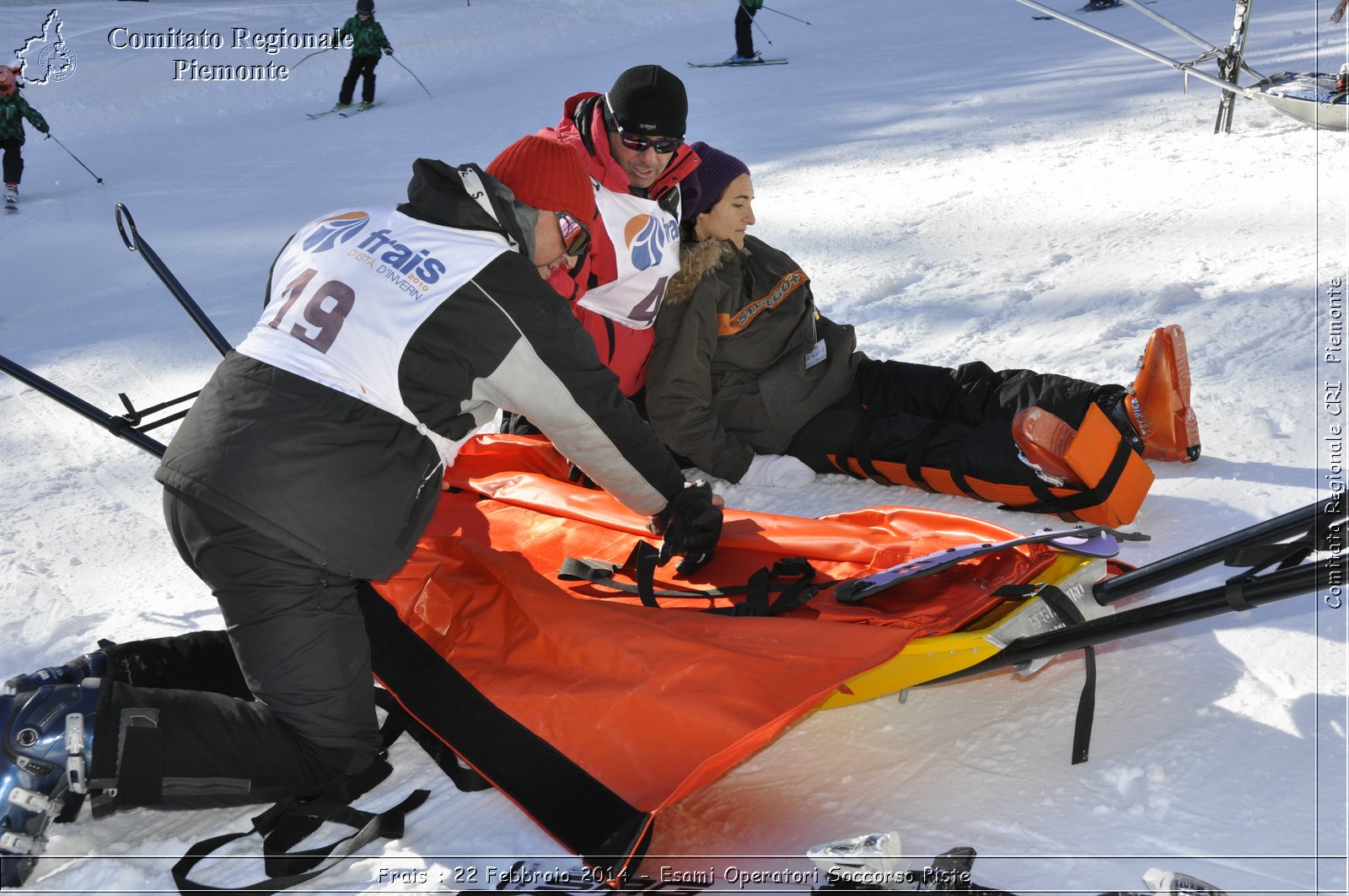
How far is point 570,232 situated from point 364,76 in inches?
396

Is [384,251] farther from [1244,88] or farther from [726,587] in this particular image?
[1244,88]

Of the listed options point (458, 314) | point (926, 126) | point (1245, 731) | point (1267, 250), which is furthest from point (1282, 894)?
point (926, 126)

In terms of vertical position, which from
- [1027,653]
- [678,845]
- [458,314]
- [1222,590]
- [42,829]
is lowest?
[678,845]

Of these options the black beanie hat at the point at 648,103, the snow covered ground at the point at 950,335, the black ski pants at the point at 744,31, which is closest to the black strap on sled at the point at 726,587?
the snow covered ground at the point at 950,335

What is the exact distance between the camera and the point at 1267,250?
4109mm

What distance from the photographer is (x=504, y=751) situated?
83.8 inches

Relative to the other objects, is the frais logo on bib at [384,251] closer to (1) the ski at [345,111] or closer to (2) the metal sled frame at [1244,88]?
(2) the metal sled frame at [1244,88]

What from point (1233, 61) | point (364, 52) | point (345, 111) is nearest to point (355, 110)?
point (345, 111)

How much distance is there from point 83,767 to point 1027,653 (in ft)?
5.48

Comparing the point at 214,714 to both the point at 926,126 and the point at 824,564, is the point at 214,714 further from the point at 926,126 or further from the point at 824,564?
the point at 926,126

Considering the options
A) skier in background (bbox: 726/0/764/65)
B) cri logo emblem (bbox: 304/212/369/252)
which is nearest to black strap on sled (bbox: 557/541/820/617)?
cri logo emblem (bbox: 304/212/369/252)

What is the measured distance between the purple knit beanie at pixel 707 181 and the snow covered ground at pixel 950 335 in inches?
36.0

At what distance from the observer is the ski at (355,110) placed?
427 inches

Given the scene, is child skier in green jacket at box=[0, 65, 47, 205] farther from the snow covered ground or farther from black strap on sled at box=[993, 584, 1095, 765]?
black strap on sled at box=[993, 584, 1095, 765]
